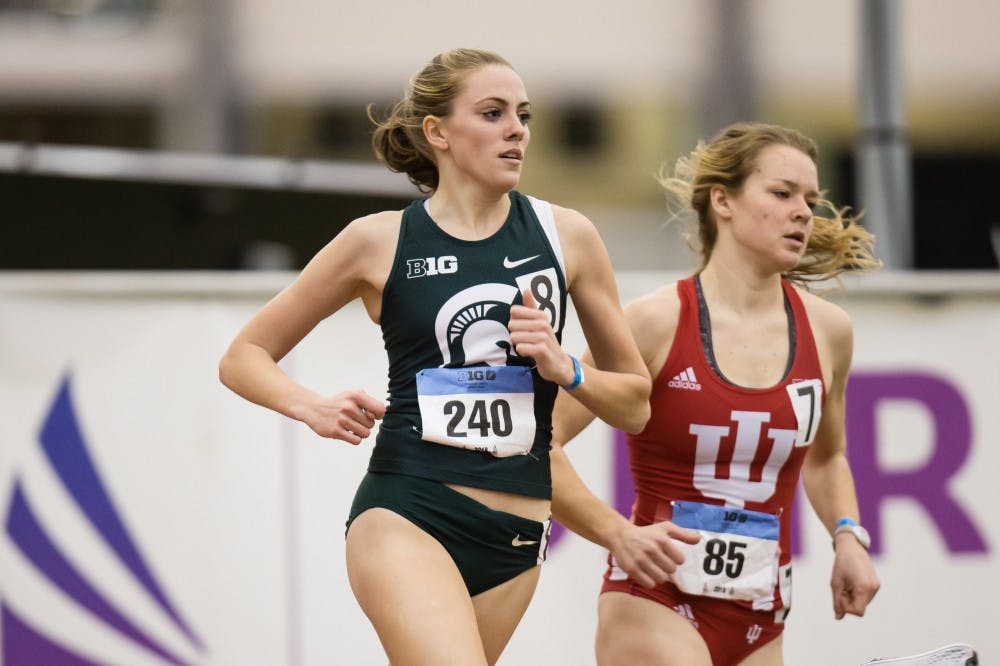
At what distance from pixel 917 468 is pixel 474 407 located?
2.55 meters

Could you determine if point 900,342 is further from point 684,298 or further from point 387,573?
point 387,573

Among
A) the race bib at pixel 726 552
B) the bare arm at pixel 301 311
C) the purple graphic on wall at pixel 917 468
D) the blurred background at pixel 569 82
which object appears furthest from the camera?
the blurred background at pixel 569 82

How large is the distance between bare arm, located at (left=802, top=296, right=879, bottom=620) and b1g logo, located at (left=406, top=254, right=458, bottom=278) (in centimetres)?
115

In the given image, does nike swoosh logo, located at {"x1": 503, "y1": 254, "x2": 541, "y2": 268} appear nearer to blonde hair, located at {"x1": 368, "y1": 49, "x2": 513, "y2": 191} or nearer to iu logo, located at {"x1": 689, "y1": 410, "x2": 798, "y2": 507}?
blonde hair, located at {"x1": 368, "y1": 49, "x2": 513, "y2": 191}

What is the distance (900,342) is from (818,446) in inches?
50.5

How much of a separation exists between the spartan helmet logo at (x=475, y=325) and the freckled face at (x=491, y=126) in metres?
0.27

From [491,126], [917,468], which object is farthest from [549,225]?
[917,468]

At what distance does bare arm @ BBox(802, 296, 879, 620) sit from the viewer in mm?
4230

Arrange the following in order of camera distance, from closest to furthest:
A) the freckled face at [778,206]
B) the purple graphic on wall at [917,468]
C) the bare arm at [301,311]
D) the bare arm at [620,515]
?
the bare arm at [301,311], the bare arm at [620,515], the freckled face at [778,206], the purple graphic on wall at [917,468]

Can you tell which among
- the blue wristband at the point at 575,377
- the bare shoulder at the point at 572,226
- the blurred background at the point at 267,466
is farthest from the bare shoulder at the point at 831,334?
the blurred background at the point at 267,466

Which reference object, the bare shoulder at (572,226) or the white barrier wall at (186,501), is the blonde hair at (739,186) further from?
the white barrier wall at (186,501)

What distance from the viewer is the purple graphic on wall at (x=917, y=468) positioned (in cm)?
562

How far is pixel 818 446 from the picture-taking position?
454 centimetres

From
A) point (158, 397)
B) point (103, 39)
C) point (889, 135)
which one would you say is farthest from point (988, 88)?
point (158, 397)
